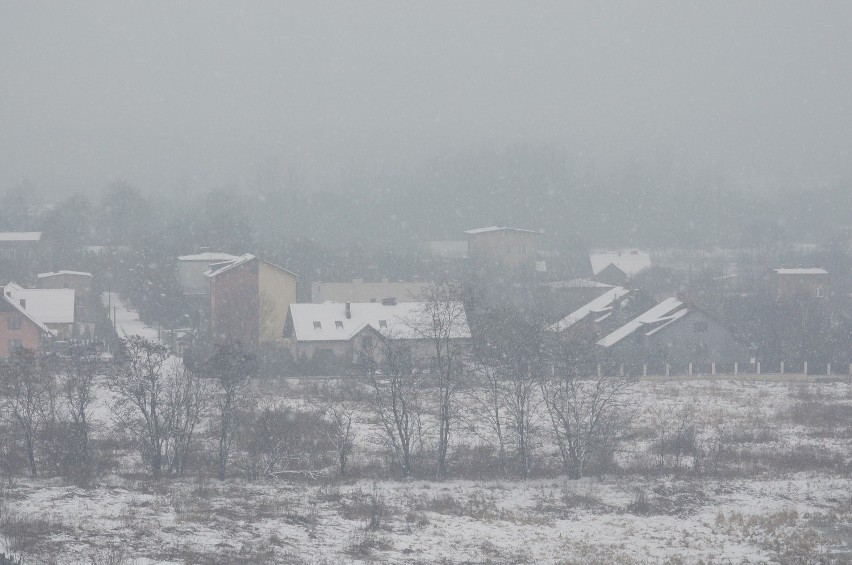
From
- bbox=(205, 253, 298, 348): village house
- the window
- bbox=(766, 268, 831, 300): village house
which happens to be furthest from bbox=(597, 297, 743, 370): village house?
the window

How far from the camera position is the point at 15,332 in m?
46.6

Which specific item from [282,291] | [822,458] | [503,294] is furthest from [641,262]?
[822,458]

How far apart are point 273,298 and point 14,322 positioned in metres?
14.3

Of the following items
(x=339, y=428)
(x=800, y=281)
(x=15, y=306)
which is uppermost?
(x=800, y=281)

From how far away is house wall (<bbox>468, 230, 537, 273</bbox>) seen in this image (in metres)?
88.2

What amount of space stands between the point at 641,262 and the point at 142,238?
47185 millimetres

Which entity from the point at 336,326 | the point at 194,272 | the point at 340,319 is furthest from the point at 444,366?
the point at 194,272

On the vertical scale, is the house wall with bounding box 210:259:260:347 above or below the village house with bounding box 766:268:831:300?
below

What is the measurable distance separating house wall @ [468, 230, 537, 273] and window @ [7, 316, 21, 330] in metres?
48.9

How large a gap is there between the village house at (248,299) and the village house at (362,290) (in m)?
9.24

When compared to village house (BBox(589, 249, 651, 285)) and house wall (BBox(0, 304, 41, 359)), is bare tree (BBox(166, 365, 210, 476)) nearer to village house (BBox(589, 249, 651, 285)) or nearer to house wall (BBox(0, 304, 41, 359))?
house wall (BBox(0, 304, 41, 359))

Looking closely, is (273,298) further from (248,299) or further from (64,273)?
(64,273)

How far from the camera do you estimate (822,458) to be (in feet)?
76.7

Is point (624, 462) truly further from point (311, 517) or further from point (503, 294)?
point (503, 294)
